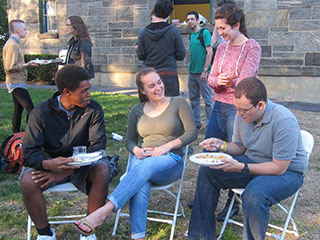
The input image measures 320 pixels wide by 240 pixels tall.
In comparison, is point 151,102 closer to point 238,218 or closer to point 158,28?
point 238,218

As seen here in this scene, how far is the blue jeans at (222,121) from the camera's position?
365cm

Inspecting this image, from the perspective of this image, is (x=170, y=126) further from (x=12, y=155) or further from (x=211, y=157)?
(x=12, y=155)

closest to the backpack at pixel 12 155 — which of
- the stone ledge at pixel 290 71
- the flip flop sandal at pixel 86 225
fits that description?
the flip flop sandal at pixel 86 225

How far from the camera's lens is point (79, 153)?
3.15 metres

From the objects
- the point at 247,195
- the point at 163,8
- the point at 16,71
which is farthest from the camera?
the point at 16,71

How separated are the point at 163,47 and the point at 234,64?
1.90m

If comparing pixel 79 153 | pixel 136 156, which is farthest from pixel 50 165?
pixel 136 156

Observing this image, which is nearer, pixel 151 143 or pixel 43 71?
pixel 151 143

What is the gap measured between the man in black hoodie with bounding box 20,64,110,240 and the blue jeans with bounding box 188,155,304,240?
75 centimetres

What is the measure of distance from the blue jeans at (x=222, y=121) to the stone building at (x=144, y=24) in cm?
657

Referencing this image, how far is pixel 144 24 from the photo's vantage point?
1187 centimetres

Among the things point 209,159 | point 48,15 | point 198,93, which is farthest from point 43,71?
point 209,159

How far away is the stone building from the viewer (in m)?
9.53

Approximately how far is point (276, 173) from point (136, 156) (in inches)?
48.3
